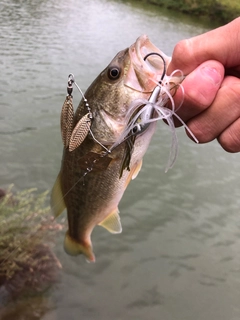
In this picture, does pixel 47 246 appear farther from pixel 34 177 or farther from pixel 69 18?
pixel 69 18

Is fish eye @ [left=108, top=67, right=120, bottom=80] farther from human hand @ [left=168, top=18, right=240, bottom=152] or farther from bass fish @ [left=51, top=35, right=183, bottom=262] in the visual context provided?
human hand @ [left=168, top=18, right=240, bottom=152]

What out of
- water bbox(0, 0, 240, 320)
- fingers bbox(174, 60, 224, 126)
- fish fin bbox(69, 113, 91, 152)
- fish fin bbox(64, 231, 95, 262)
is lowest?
water bbox(0, 0, 240, 320)

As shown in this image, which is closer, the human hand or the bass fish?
the human hand

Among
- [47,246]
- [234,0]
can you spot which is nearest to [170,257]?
[47,246]

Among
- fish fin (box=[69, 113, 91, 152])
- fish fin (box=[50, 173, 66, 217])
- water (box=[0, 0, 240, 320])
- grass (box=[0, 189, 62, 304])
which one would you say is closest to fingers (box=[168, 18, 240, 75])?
fish fin (box=[69, 113, 91, 152])

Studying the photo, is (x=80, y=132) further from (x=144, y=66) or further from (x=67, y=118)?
(x=144, y=66)

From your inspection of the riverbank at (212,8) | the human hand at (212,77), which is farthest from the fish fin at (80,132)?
the riverbank at (212,8)

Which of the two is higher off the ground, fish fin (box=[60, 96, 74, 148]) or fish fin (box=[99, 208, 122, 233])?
fish fin (box=[60, 96, 74, 148])

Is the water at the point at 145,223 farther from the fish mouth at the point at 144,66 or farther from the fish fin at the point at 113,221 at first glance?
the fish mouth at the point at 144,66
